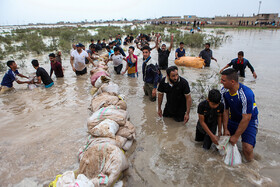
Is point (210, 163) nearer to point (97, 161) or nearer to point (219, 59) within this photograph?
point (97, 161)

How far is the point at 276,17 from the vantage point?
3644 cm

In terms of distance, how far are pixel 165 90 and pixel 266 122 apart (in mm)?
2061

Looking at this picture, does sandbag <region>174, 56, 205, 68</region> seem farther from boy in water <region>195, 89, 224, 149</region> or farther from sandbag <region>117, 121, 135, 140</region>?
sandbag <region>117, 121, 135, 140</region>

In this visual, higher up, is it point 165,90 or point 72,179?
point 165,90

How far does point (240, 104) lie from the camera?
86.7 inches

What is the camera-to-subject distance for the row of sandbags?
1777 millimetres

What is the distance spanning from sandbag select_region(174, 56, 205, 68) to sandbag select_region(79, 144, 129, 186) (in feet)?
19.9

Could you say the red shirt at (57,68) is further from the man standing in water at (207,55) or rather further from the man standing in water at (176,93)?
the man standing in water at (207,55)

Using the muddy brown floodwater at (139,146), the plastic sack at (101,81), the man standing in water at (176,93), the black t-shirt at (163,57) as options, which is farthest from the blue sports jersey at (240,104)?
the black t-shirt at (163,57)

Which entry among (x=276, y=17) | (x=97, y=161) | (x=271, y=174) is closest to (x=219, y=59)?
(x=271, y=174)

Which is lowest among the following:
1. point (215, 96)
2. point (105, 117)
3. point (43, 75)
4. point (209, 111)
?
point (105, 117)

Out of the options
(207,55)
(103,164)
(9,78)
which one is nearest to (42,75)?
(9,78)

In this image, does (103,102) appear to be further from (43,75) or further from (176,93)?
(43,75)

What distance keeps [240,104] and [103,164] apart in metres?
1.84
